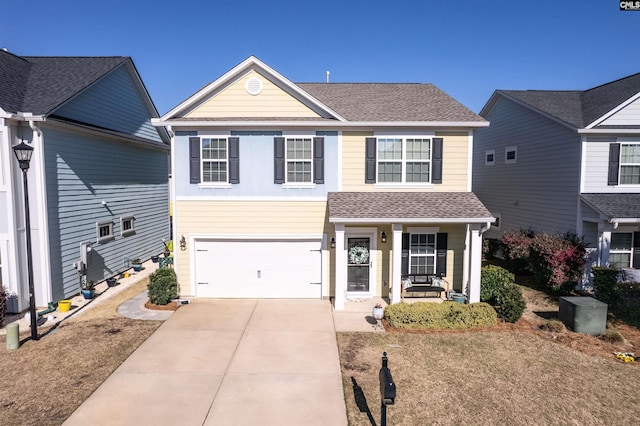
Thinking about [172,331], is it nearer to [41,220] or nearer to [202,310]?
[202,310]

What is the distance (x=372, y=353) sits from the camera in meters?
9.43

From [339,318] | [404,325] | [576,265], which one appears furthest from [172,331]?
[576,265]

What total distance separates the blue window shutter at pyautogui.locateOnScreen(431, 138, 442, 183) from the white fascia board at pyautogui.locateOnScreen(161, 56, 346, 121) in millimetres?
3397

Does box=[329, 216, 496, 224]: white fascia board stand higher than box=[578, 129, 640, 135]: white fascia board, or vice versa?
box=[578, 129, 640, 135]: white fascia board

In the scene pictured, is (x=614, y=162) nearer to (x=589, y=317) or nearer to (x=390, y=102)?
(x=589, y=317)

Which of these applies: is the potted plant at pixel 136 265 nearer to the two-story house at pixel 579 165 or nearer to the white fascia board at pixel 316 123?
the white fascia board at pixel 316 123

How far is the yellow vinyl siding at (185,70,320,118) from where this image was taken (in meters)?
13.3

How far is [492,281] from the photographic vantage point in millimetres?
12750

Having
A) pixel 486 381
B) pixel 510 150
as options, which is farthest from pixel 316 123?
pixel 510 150

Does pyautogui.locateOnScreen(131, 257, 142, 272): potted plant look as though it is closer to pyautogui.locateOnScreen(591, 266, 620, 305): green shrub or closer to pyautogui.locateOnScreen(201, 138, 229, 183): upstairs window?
pyautogui.locateOnScreen(201, 138, 229, 183): upstairs window

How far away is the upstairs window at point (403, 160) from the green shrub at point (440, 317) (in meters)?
4.65

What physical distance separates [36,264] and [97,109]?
6731 millimetres

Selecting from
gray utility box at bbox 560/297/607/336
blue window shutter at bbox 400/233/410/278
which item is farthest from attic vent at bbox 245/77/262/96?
gray utility box at bbox 560/297/607/336

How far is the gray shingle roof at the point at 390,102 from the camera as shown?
13469 mm
